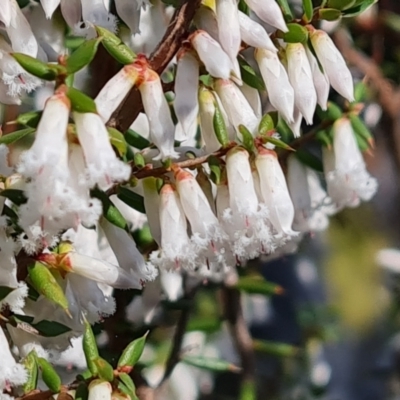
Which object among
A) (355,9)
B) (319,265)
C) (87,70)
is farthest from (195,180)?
(319,265)

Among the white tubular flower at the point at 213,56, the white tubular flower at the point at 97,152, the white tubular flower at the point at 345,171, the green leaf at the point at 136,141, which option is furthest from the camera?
the white tubular flower at the point at 345,171

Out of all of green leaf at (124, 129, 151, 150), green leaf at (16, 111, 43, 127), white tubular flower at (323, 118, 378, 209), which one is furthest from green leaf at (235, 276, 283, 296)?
green leaf at (16, 111, 43, 127)

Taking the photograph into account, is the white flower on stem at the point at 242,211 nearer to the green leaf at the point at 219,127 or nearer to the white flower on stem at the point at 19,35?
the green leaf at the point at 219,127

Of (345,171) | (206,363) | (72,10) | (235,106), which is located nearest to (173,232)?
(235,106)

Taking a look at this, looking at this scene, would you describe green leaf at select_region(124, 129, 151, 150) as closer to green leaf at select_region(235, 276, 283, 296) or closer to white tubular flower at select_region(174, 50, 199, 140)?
white tubular flower at select_region(174, 50, 199, 140)

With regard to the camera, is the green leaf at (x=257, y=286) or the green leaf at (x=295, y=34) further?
the green leaf at (x=257, y=286)

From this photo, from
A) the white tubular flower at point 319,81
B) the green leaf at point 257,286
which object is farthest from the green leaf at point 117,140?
the green leaf at point 257,286

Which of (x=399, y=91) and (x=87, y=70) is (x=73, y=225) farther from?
(x=399, y=91)
